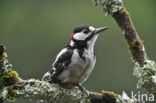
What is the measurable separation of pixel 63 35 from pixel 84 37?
3698mm

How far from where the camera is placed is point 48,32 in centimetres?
789

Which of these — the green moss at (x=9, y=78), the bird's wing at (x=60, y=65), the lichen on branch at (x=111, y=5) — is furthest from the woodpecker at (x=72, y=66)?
the green moss at (x=9, y=78)

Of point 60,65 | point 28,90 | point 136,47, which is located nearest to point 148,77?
point 136,47

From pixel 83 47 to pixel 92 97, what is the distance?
81cm

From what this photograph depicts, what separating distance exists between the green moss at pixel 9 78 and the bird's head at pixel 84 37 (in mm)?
1141

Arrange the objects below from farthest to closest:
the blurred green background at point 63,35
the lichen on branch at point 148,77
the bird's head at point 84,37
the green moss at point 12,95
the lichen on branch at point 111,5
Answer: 1. the blurred green background at point 63,35
2. the bird's head at point 84,37
3. the lichen on branch at point 111,5
4. the lichen on branch at point 148,77
5. the green moss at point 12,95

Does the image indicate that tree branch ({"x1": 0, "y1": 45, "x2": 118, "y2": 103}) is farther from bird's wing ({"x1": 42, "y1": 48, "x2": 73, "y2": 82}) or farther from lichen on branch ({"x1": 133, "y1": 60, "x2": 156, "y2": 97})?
bird's wing ({"x1": 42, "y1": 48, "x2": 73, "y2": 82})

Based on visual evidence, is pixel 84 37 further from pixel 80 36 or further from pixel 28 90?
pixel 28 90

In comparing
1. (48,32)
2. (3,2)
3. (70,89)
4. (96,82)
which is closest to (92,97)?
(70,89)

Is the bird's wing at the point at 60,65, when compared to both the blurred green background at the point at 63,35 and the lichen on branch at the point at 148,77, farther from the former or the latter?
the blurred green background at the point at 63,35

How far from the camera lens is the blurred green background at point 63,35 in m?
7.05

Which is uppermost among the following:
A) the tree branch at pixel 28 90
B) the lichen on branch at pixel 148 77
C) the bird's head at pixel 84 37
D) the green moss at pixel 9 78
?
the bird's head at pixel 84 37

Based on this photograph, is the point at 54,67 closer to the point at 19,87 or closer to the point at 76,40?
the point at 76,40

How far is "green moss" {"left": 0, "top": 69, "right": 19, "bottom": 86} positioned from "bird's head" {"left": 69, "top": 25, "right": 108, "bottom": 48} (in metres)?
1.14
